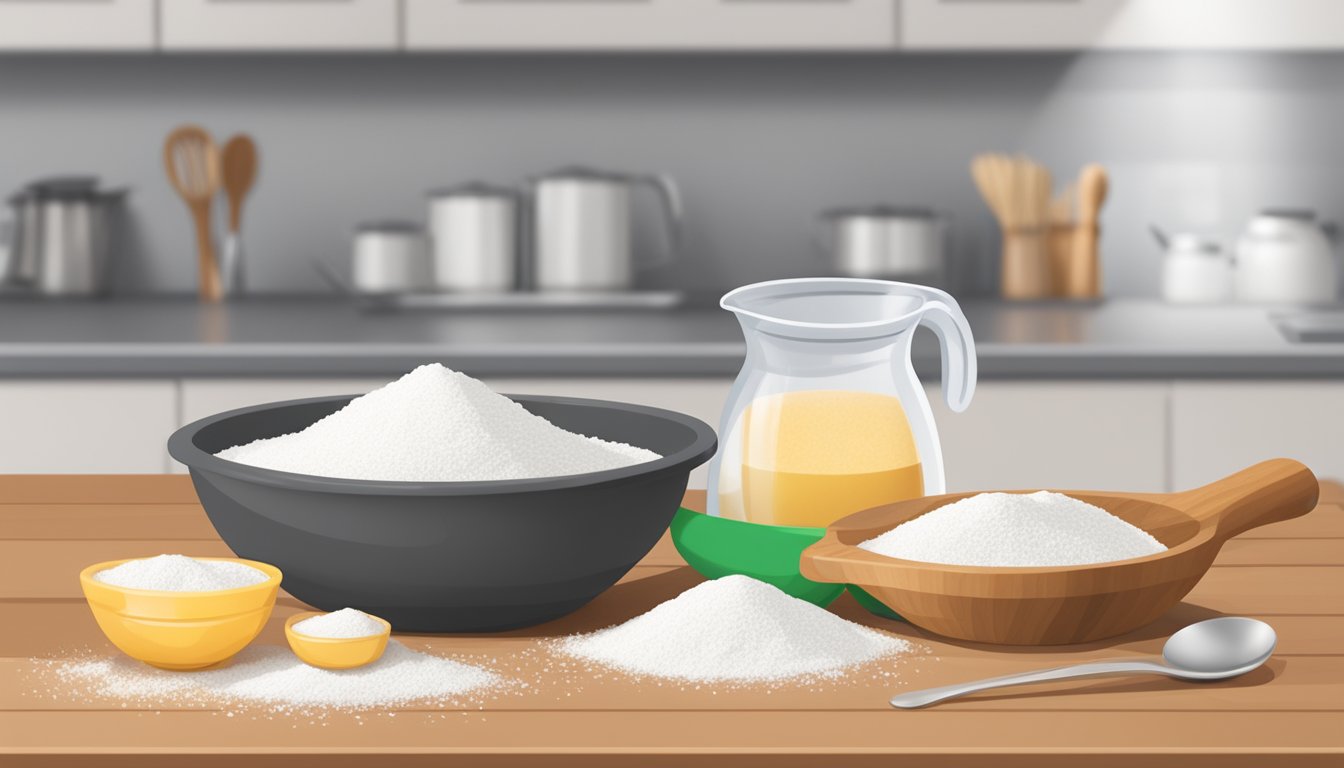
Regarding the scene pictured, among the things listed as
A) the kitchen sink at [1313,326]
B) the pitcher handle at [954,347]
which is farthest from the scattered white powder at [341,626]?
the kitchen sink at [1313,326]

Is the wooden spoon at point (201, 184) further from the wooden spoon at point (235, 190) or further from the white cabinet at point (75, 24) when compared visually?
the white cabinet at point (75, 24)

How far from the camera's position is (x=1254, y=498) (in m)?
0.91

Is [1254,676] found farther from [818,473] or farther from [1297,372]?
[1297,372]

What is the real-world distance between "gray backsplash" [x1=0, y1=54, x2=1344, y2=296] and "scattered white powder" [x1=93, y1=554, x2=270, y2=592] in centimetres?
209

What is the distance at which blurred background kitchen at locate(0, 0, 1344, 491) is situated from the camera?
2436 mm

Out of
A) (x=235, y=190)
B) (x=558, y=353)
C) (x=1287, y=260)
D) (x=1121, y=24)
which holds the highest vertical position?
(x=1121, y=24)

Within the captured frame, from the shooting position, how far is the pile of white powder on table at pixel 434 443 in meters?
0.84

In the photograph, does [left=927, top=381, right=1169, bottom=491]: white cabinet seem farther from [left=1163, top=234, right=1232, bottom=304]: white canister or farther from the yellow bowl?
the yellow bowl

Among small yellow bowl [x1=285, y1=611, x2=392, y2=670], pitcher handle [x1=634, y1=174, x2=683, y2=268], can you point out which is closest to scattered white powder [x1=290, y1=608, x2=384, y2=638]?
small yellow bowl [x1=285, y1=611, x2=392, y2=670]

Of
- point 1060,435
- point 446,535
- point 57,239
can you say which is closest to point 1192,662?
point 446,535

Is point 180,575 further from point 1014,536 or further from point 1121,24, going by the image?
point 1121,24

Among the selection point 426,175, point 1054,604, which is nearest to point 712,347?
point 426,175

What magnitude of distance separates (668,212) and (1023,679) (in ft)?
6.86

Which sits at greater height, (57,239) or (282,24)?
(282,24)
